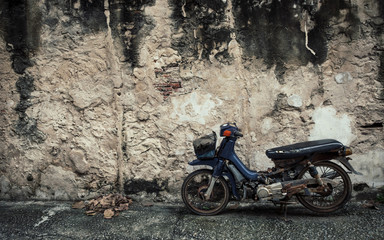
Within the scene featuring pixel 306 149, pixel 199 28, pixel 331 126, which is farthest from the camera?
pixel 199 28

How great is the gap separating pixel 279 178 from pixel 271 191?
19 cm

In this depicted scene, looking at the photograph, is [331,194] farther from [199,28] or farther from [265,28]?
[199,28]

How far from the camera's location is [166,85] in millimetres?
4371

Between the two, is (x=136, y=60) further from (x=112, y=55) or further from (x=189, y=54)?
(x=189, y=54)

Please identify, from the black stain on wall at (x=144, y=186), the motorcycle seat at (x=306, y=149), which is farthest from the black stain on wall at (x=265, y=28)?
the black stain on wall at (x=144, y=186)

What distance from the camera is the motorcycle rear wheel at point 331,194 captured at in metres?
3.66

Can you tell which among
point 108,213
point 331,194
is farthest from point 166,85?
point 331,194

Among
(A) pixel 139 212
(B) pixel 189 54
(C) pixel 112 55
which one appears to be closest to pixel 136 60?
(C) pixel 112 55

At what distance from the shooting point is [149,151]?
A: 4.46 metres

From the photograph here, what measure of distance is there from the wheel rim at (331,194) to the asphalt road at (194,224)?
117mm

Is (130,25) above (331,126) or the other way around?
above

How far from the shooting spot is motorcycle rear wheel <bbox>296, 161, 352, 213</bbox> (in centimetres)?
366

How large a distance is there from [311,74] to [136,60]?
7.36 feet

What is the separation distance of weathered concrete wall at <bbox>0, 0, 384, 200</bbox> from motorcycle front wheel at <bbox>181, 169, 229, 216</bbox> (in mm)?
455
